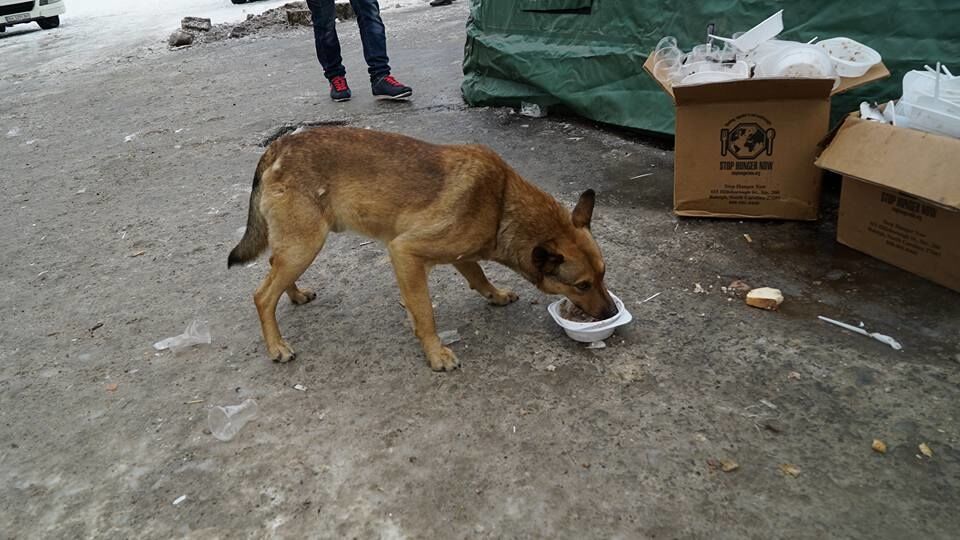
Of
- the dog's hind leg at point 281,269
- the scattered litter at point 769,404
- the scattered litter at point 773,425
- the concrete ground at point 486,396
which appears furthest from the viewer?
the dog's hind leg at point 281,269

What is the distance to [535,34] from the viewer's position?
6.63m

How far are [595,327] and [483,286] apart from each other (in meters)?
0.76

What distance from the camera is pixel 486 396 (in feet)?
9.91

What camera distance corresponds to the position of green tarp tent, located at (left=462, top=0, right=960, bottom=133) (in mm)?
4129

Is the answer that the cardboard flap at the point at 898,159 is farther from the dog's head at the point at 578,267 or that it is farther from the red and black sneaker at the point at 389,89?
the red and black sneaker at the point at 389,89

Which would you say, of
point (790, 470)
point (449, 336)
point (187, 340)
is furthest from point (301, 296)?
point (790, 470)

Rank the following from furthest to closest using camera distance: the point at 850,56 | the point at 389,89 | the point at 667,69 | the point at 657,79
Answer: the point at 389,89 < the point at 667,69 < the point at 657,79 < the point at 850,56

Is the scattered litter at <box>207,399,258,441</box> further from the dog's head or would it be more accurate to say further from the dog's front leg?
the dog's head

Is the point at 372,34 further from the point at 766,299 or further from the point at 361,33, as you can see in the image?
the point at 766,299

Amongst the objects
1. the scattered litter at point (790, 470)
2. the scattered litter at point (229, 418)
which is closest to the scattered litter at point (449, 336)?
the scattered litter at point (229, 418)

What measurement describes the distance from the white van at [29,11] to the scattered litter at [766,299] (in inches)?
844

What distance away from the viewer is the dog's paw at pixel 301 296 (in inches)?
154

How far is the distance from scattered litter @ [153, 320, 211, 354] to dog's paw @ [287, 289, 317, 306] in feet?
1.65

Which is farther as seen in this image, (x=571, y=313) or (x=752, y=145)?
(x=752, y=145)
